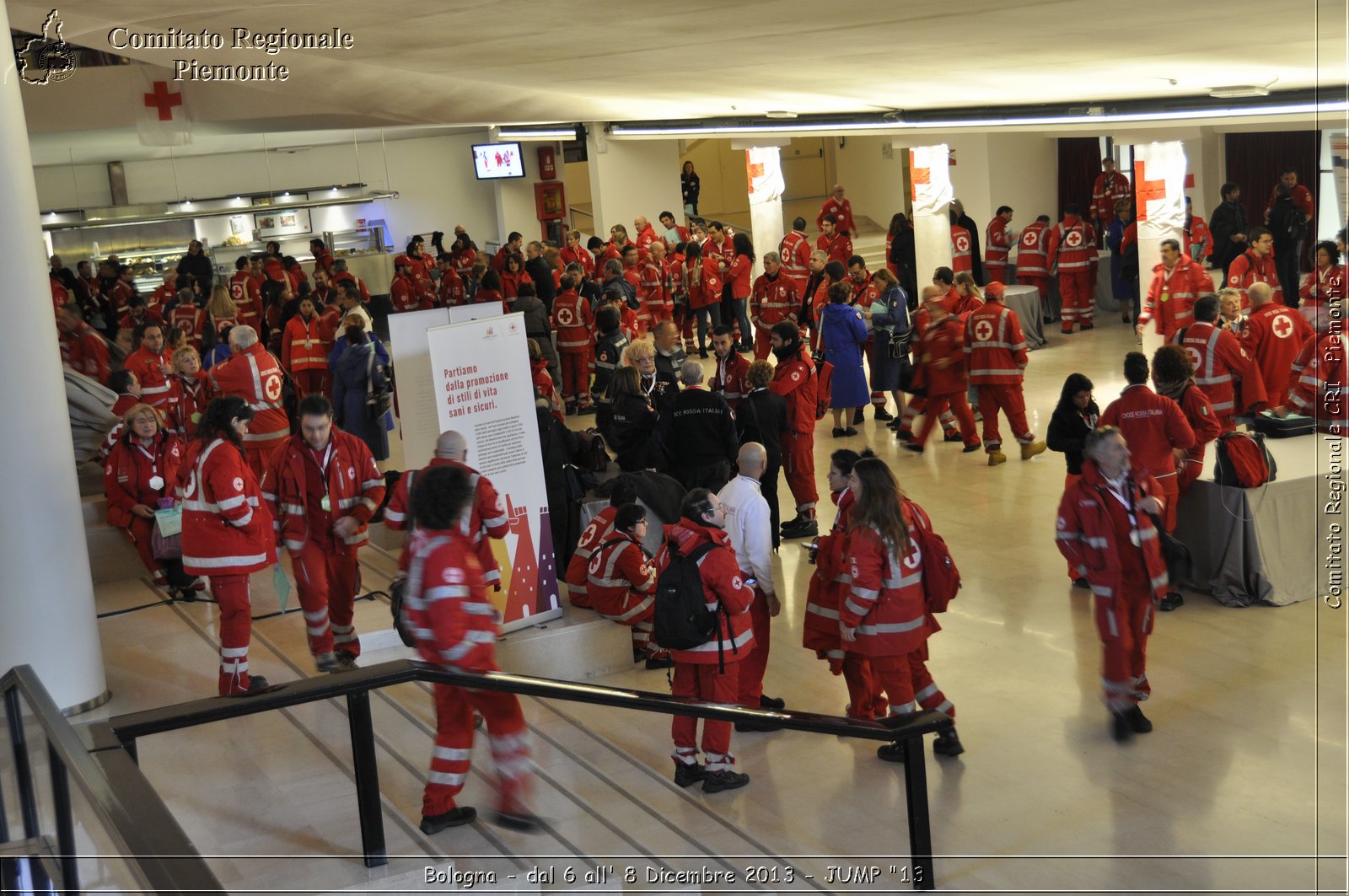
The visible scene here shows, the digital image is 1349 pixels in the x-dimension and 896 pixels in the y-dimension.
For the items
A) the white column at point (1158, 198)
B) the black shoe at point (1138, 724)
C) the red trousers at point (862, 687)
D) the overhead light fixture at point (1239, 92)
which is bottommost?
the black shoe at point (1138, 724)

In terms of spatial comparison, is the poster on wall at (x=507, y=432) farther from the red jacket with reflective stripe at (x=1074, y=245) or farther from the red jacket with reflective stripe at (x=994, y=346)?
the red jacket with reflective stripe at (x=1074, y=245)

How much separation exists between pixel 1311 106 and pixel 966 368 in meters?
3.55

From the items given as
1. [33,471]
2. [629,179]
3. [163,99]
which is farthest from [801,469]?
[629,179]

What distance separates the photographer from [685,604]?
19.6 ft

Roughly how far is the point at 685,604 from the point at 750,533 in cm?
74

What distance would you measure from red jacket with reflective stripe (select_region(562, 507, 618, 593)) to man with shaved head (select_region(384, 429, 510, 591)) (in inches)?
41.2

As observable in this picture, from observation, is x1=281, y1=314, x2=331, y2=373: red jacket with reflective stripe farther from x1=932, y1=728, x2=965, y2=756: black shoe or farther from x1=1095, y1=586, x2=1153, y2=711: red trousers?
x1=1095, y1=586, x2=1153, y2=711: red trousers

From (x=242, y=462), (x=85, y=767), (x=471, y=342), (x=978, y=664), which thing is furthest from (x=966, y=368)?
(x=85, y=767)

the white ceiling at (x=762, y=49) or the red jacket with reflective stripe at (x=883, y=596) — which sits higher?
the white ceiling at (x=762, y=49)

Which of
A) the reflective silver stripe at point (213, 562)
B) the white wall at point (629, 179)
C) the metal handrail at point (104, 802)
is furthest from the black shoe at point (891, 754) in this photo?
the white wall at point (629, 179)

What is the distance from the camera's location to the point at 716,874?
17.2 ft

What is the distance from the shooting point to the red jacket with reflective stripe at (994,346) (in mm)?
11492

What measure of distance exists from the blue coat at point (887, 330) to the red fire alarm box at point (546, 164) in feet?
53.7

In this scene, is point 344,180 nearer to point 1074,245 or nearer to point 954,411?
point 1074,245
